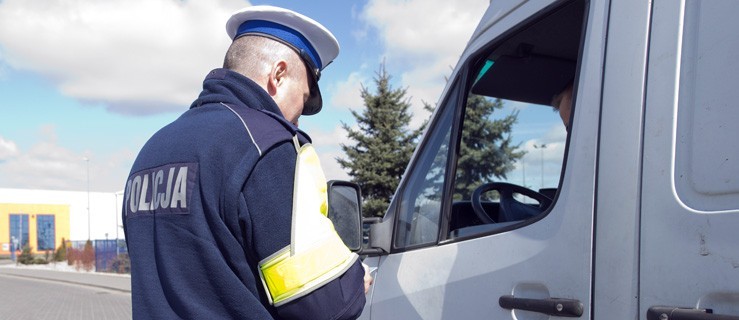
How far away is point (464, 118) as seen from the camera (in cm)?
244

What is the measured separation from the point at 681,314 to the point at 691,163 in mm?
334

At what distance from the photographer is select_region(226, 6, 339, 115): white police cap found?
1.83 metres

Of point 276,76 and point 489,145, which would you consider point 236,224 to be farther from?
point 489,145

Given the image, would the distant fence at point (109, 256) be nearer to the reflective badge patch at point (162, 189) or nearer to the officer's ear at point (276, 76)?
the reflective badge patch at point (162, 189)

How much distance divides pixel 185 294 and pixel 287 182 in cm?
39

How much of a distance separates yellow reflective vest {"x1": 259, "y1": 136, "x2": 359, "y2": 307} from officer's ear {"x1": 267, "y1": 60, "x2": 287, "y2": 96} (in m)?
0.29

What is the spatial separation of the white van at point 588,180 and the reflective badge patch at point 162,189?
0.57 metres

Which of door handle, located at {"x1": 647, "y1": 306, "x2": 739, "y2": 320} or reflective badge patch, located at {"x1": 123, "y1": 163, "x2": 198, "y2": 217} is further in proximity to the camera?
reflective badge patch, located at {"x1": 123, "y1": 163, "x2": 198, "y2": 217}

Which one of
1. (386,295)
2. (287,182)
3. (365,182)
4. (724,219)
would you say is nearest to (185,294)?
(287,182)

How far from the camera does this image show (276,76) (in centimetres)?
183

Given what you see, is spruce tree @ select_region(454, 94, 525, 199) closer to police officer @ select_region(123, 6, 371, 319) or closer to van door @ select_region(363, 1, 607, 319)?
van door @ select_region(363, 1, 607, 319)

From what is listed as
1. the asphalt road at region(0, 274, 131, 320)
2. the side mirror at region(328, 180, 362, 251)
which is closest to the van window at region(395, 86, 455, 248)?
the side mirror at region(328, 180, 362, 251)

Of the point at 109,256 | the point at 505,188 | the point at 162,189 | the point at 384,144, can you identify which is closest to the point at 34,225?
the point at 109,256

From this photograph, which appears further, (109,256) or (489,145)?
(109,256)
